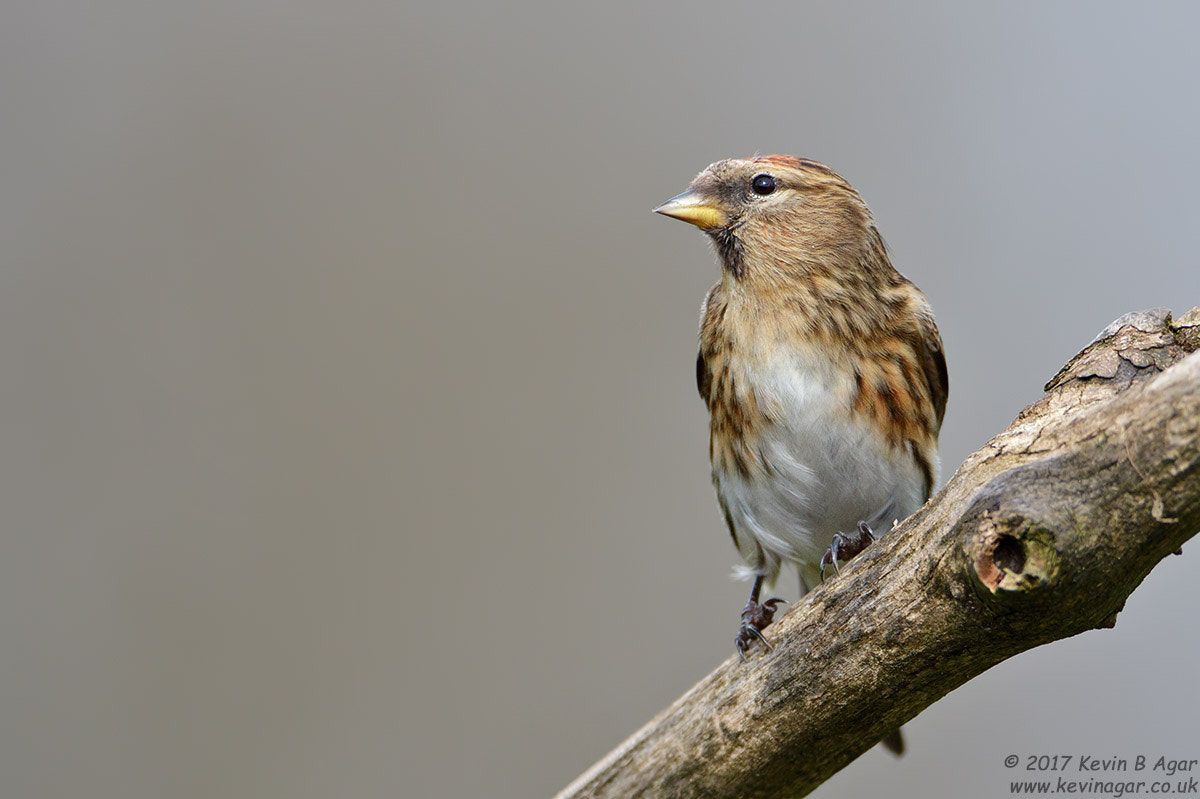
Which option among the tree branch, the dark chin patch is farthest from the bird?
the tree branch

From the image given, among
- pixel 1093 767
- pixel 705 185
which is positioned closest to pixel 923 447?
pixel 705 185

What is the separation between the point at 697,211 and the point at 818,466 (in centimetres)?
63

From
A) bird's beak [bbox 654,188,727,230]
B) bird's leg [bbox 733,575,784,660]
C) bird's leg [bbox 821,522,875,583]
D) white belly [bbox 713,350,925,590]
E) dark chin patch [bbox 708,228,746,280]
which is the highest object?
bird's beak [bbox 654,188,727,230]

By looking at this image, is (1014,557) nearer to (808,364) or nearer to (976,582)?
(976,582)

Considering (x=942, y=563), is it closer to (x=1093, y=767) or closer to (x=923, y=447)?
(x=923, y=447)

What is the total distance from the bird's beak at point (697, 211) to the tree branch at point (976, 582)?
3.04 feet

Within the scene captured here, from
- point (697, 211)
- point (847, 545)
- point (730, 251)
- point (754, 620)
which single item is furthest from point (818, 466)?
point (697, 211)

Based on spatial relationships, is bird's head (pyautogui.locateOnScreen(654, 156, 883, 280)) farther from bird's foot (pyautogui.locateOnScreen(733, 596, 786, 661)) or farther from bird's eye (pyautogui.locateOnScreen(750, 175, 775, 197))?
bird's foot (pyautogui.locateOnScreen(733, 596, 786, 661))

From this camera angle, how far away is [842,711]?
5.07 ft

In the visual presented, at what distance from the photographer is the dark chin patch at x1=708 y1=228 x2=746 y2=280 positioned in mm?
2209

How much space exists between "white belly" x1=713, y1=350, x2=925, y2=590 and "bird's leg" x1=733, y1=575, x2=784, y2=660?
170 millimetres

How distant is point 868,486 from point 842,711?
2.23 ft

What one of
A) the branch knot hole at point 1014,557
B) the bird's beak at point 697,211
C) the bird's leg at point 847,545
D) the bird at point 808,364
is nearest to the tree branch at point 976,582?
the branch knot hole at point 1014,557

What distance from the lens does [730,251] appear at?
223 centimetres
